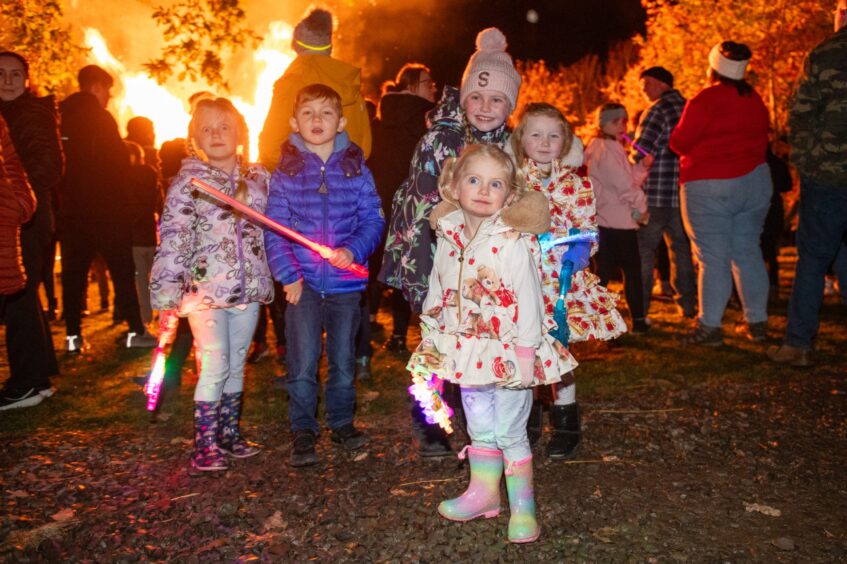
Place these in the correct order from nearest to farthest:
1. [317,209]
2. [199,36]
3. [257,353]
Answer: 1. [317,209]
2. [257,353]
3. [199,36]

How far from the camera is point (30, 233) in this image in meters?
5.90

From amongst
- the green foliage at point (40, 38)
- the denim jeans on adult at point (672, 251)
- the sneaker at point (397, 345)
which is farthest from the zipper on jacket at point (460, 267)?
the green foliage at point (40, 38)

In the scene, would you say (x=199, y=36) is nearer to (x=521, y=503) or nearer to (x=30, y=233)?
(x=30, y=233)

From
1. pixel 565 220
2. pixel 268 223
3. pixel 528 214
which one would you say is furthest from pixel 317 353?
pixel 528 214

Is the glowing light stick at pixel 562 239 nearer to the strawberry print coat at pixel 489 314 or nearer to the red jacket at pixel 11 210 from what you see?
the strawberry print coat at pixel 489 314

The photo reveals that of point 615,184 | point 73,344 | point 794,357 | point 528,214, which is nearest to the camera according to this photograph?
point 528,214

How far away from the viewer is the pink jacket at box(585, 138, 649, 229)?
771 cm

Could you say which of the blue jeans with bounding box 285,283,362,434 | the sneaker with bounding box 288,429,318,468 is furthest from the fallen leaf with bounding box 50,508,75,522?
the blue jeans with bounding box 285,283,362,434

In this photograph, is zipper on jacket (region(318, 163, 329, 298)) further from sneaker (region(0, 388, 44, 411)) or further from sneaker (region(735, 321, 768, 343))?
sneaker (region(735, 321, 768, 343))

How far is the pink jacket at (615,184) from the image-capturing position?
7.71 meters

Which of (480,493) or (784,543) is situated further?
(480,493)

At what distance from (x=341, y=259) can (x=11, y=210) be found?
242cm

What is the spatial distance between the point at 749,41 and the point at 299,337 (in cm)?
1999

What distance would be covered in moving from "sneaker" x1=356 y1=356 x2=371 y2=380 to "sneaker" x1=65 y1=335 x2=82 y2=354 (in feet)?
10.6
